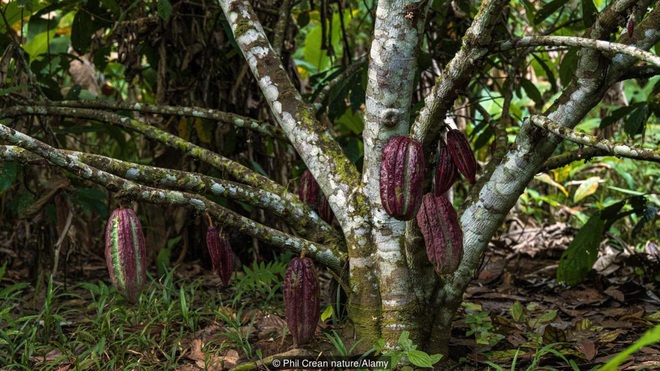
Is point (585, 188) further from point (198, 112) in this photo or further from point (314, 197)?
point (198, 112)

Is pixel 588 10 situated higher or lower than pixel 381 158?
higher

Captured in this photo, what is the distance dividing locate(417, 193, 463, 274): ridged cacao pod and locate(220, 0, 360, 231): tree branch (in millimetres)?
353

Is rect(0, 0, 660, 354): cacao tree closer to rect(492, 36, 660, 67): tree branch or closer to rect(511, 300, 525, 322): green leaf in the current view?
rect(492, 36, 660, 67): tree branch

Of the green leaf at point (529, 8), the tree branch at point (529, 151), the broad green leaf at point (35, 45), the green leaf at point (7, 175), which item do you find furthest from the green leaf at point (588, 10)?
the broad green leaf at point (35, 45)

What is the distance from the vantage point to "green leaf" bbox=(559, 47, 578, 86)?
2.90 metres

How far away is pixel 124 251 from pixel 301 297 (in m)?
0.53

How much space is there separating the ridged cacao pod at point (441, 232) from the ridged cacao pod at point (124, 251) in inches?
28.9

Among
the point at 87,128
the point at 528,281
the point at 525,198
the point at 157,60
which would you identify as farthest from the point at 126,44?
the point at 525,198

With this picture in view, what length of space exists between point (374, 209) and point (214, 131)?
165 cm

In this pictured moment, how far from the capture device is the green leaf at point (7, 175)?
269cm

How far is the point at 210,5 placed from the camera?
141 inches

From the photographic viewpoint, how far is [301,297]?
2.15 meters

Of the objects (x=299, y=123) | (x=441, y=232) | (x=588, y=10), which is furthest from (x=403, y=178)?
(x=588, y=10)

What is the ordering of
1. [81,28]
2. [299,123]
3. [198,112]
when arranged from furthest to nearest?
[81,28], [198,112], [299,123]
